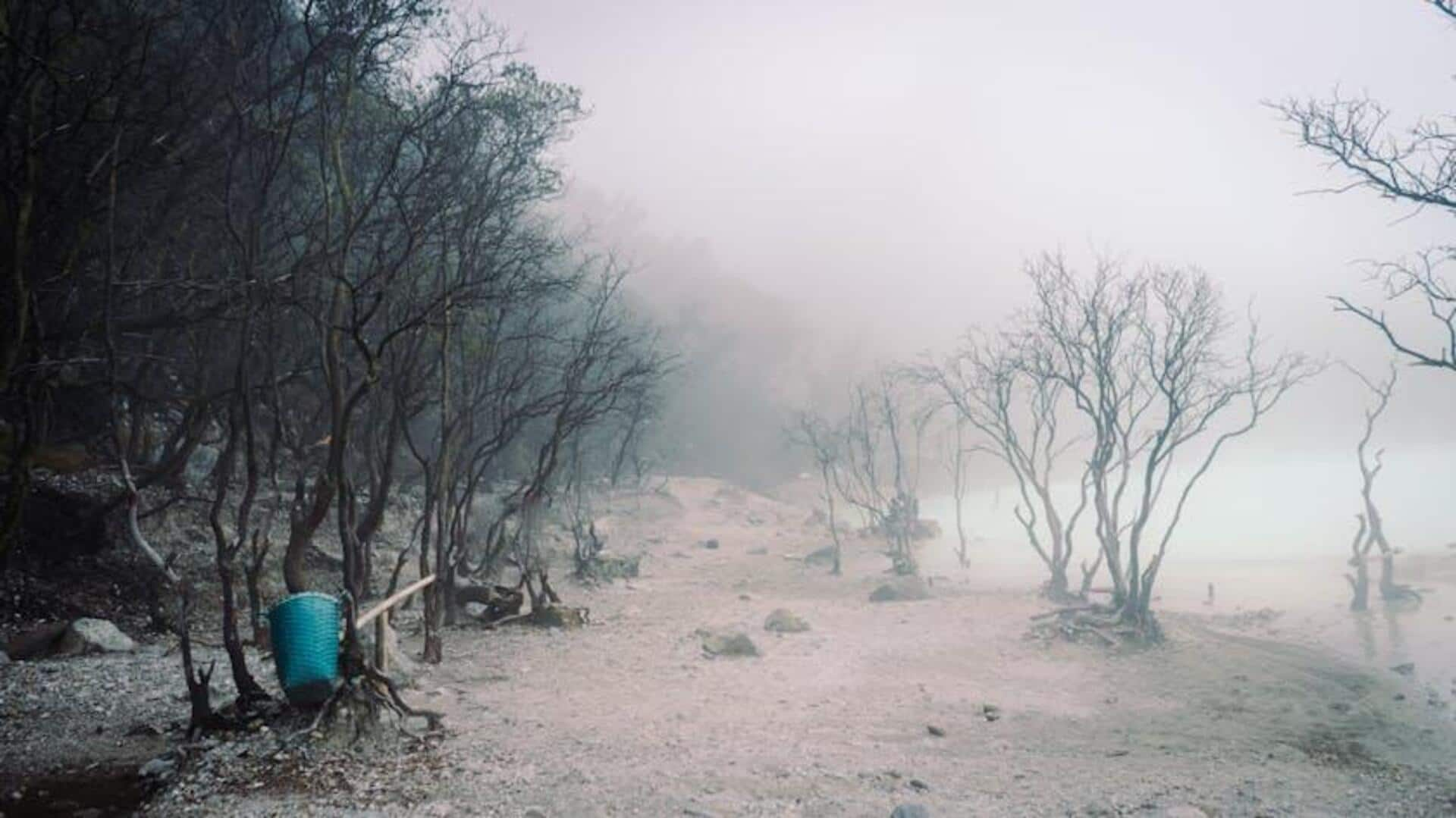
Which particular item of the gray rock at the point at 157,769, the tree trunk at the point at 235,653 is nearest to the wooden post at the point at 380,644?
the tree trunk at the point at 235,653

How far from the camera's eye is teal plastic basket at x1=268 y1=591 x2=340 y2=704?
6035 mm

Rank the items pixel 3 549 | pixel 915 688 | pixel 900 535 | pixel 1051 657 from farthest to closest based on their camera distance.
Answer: pixel 900 535 → pixel 1051 657 → pixel 915 688 → pixel 3 549

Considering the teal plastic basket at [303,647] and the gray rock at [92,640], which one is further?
the gray rock at [92,640]

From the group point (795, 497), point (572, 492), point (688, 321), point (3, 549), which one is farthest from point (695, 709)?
point (688, 321)

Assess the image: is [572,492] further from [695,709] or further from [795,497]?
[695,709]

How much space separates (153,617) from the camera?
9430mm

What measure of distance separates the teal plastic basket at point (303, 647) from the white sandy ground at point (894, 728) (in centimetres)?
88

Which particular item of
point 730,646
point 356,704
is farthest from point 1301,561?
point 356,704

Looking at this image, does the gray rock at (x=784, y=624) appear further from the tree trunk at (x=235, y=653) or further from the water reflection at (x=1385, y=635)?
the water reflection at (x=1385, y=635)

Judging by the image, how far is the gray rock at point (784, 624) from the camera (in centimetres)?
1459

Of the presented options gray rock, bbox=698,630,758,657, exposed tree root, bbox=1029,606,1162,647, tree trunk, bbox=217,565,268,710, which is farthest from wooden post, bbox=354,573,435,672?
exposed tree root, bbox=1029,606,1162,647

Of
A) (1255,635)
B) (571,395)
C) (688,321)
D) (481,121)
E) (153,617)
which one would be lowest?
(1255,635)

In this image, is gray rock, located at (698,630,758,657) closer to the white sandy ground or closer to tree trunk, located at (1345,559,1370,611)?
the white sandy ground

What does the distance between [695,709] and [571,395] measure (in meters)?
6.80
